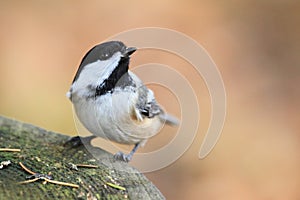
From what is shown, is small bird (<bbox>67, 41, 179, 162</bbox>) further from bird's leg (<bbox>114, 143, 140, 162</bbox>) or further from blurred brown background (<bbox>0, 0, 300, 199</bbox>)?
blurred brown background (<bbox>0, 0, 300, 199</bbox>)

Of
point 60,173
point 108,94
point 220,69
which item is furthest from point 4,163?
point 220,69

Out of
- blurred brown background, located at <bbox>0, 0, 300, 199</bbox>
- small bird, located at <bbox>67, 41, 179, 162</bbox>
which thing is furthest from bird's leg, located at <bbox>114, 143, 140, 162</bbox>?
blurred brown background, located at <bbox>0, 0, 300, 199</bbox>

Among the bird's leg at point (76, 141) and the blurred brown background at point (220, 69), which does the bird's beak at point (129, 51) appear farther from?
the blurred brown background at point (220, 69)

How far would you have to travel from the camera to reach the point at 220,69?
613 centimetres

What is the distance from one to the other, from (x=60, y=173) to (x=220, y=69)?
4.41 metres

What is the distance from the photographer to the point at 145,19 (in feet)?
21.6

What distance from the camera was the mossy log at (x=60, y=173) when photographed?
178 centimetres

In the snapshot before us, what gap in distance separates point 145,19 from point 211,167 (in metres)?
2.54

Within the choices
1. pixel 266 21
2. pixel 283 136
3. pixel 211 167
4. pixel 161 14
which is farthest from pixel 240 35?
pixel 211 167

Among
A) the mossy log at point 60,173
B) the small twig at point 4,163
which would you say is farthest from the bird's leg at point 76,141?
the small twig at point 4,163

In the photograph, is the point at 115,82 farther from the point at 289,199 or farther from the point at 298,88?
the point at 298,88

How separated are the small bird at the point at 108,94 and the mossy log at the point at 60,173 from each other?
26 cm

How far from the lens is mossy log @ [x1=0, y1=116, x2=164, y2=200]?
1.78 meters

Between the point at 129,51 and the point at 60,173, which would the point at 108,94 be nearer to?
the point at 129,51
